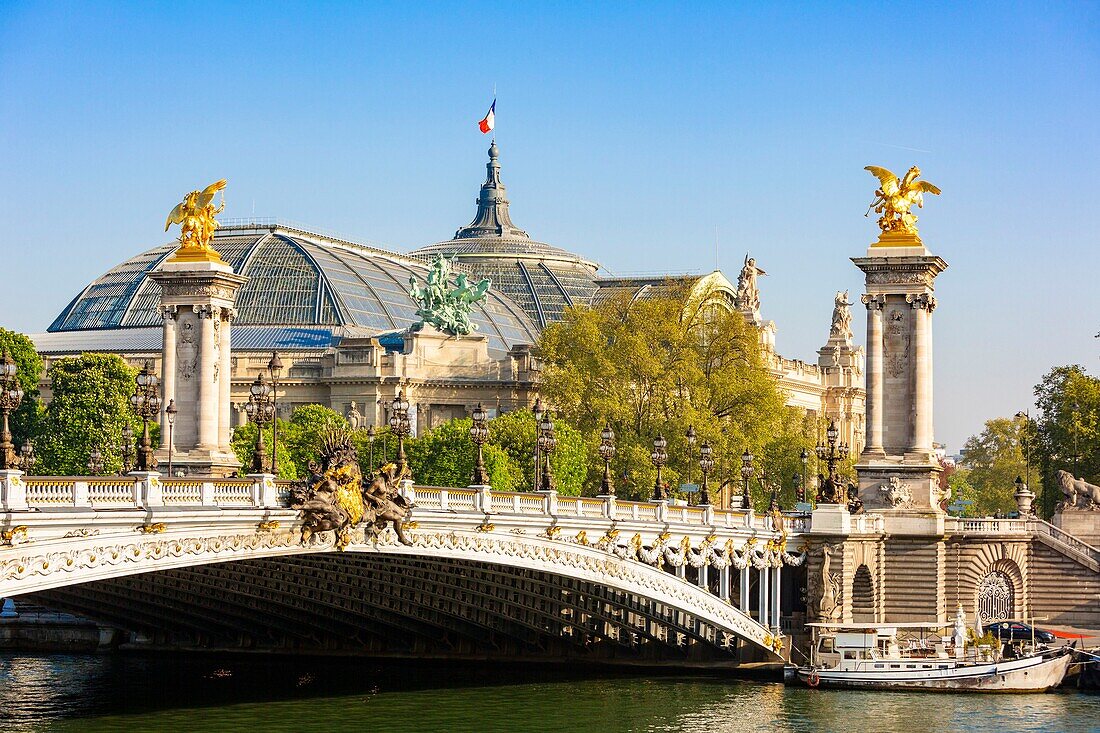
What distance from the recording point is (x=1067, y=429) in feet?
286

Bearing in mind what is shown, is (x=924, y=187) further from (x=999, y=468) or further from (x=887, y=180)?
(x=999, y=468)

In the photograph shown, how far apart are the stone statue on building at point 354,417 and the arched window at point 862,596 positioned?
41815mm

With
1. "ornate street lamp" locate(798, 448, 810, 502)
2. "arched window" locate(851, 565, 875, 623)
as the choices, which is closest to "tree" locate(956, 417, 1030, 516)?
"ornate street lamp" locate(798, 448, 810, 502)

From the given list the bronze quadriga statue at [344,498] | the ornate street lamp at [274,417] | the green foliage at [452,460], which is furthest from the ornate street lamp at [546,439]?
the green foliage at [452,460]

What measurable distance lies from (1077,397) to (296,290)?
52.2 m

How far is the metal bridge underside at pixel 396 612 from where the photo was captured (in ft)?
176

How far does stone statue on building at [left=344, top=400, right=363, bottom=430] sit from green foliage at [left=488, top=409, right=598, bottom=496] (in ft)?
50.9

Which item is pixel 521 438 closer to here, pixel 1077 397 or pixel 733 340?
pixel 733 340

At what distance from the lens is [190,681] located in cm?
6044

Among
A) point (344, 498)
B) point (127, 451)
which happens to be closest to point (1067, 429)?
point (127, 451)

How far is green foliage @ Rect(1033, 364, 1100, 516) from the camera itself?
285 ft

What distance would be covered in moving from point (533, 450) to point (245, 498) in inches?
1782

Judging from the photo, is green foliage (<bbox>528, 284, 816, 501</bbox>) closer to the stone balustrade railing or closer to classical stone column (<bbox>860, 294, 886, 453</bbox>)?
classical stone column (<bbox>860, 294, 886, 453</bbox>)

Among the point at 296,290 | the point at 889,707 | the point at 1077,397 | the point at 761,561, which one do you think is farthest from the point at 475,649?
the point at 296,290
